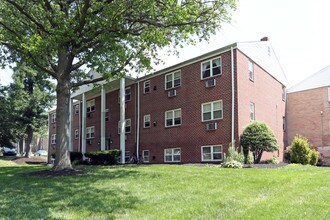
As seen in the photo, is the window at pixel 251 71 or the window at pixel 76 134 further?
the window at pixel 76 134

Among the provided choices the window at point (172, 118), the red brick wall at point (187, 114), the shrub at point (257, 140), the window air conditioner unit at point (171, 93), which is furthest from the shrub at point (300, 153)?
the window air conditioner unit at point (171, 93)

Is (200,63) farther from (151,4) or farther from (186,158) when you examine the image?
(151,4)

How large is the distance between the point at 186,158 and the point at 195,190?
11.1 metres

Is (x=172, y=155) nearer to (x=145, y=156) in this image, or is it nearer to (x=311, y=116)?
(x=145, y=156)

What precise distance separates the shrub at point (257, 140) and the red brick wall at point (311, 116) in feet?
24.7

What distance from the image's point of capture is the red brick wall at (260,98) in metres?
17.7

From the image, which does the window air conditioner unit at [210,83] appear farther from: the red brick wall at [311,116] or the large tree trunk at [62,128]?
the red brick wall at [311,116]

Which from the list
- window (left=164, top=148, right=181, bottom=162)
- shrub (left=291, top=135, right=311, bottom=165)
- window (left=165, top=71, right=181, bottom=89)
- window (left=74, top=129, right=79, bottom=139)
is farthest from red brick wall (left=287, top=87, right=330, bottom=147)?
window (left=74, top=129, right=79, bottom=139)

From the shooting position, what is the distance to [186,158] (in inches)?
758

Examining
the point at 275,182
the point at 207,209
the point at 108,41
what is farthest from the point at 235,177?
the point at 108,41

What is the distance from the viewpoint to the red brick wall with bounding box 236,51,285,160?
17.7 m

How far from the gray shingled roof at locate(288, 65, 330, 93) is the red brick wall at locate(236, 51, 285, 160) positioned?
189cm

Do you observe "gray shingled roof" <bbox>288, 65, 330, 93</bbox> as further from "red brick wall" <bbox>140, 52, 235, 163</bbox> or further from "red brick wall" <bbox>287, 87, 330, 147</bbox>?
"red brick wall" <bbox>140, 52, 235, 163</bbox>

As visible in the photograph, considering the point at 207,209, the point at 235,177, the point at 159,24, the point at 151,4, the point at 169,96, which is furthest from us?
the point at 169,96
